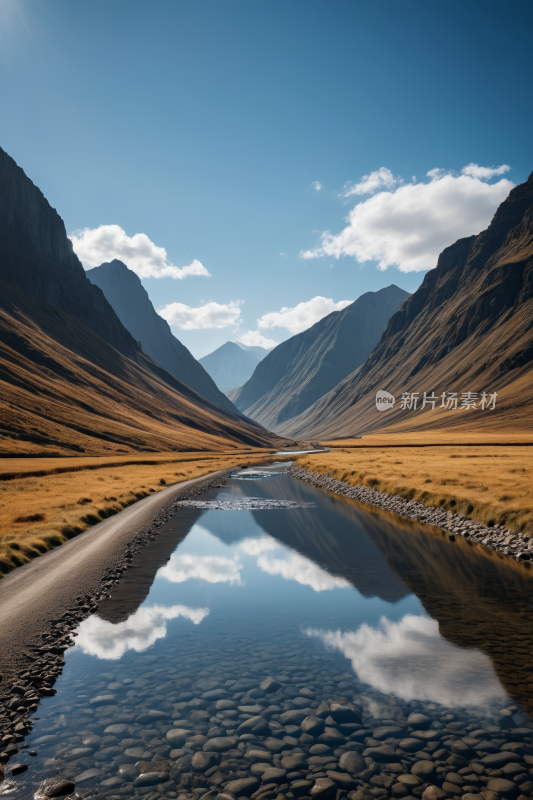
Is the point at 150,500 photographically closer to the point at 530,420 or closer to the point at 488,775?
the point at 488,775

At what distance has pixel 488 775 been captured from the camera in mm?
9578

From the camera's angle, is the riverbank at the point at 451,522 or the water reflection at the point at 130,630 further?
the riverbank at the point at 451,522

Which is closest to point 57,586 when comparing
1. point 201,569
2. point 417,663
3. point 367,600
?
point 201,569

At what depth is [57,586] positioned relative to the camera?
2105cm

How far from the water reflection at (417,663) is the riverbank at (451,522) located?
13.2 metres

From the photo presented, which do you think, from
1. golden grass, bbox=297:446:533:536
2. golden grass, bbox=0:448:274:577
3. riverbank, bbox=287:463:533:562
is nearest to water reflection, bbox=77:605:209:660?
golden grass, bbox=0:448:274:577

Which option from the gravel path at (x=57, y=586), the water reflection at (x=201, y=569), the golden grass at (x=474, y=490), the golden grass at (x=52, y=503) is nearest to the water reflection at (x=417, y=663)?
the water reflection at (x=201, y=569)

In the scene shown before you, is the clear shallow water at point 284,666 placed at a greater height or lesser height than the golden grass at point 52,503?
lesser

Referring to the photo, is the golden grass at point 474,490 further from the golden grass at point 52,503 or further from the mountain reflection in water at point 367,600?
the golden grass at point 52,503

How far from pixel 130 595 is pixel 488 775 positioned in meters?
16.4

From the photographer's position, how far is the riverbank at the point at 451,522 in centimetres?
2821

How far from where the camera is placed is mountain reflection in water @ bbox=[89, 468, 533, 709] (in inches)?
568

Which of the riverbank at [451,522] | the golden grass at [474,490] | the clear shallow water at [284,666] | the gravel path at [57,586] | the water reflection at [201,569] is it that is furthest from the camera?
the golden grass at [474,490]

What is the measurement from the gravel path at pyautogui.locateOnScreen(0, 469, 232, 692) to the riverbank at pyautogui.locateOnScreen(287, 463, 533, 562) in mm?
23030
